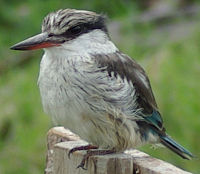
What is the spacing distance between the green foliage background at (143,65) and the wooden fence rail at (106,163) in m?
1.95

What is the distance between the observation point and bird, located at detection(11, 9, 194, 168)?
4.02 m

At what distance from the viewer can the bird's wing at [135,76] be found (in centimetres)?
421

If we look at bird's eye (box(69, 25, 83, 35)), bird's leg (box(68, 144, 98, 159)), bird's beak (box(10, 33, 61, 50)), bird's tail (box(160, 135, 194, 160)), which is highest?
bird's eye (box(69, 25, 83, 35))

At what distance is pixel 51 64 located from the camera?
4133mm

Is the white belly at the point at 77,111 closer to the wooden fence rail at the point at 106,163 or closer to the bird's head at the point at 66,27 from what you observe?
the bird's head at the point at 66,27

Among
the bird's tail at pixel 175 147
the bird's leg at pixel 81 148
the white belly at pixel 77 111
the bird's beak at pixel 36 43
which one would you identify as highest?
the bird's beak at pixel 36 43

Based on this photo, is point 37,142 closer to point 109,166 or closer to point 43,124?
point 43,124

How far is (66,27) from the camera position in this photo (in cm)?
420

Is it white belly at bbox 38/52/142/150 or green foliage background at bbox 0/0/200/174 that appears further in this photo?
green foliage background at bbox 0/0/200/174

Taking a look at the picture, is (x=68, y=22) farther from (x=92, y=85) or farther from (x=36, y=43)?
(x=92, y=85)

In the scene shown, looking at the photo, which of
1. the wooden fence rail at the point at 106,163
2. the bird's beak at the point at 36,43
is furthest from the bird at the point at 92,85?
the wooden fence rail at the point at 106,163

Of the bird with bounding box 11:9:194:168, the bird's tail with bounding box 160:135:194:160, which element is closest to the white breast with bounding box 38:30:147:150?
the bird with bounding box 11:9:194:168

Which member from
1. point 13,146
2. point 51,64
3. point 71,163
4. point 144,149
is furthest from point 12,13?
point 71,163

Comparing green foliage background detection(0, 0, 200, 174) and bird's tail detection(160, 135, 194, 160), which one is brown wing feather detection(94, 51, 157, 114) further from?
green foliage background detection(0, 0, 200, 174)
